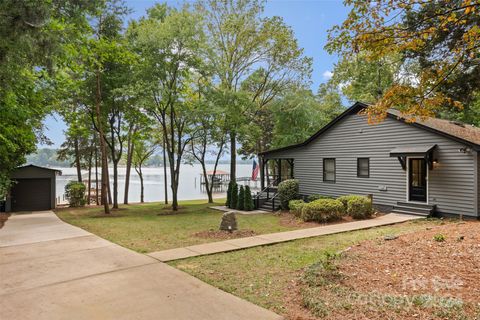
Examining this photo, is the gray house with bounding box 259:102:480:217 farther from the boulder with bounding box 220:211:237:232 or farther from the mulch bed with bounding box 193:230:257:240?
the boulder with bounding box 220:211:237:232

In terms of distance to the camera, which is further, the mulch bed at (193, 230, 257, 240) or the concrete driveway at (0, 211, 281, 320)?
the mulch bed at (193, 230, 257, 240)

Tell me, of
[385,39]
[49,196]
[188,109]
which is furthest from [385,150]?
[49,196]

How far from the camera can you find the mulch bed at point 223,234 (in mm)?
8609

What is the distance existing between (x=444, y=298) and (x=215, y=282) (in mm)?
3085

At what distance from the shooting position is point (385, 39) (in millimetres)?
5645

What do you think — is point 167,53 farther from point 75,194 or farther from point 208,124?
point 75,194

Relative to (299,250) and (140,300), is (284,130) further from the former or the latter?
(140,300)

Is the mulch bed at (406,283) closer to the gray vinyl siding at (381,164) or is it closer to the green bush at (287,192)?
the gray vinyl siding at (381,164)

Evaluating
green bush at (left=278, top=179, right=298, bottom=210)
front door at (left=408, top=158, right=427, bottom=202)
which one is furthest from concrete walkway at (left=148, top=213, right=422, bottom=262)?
green bush at (left=278, top=179, right=298, bottom=210)

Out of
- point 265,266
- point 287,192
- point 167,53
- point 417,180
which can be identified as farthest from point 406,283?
point 167,53

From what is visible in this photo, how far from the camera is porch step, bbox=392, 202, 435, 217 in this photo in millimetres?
11648

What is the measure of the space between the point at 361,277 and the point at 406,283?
24.3 inches

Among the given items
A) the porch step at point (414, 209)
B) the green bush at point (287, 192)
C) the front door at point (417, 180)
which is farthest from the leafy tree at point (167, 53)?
the porch step at point (414, 209)

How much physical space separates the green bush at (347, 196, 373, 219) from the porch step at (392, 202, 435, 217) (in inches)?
62.8
